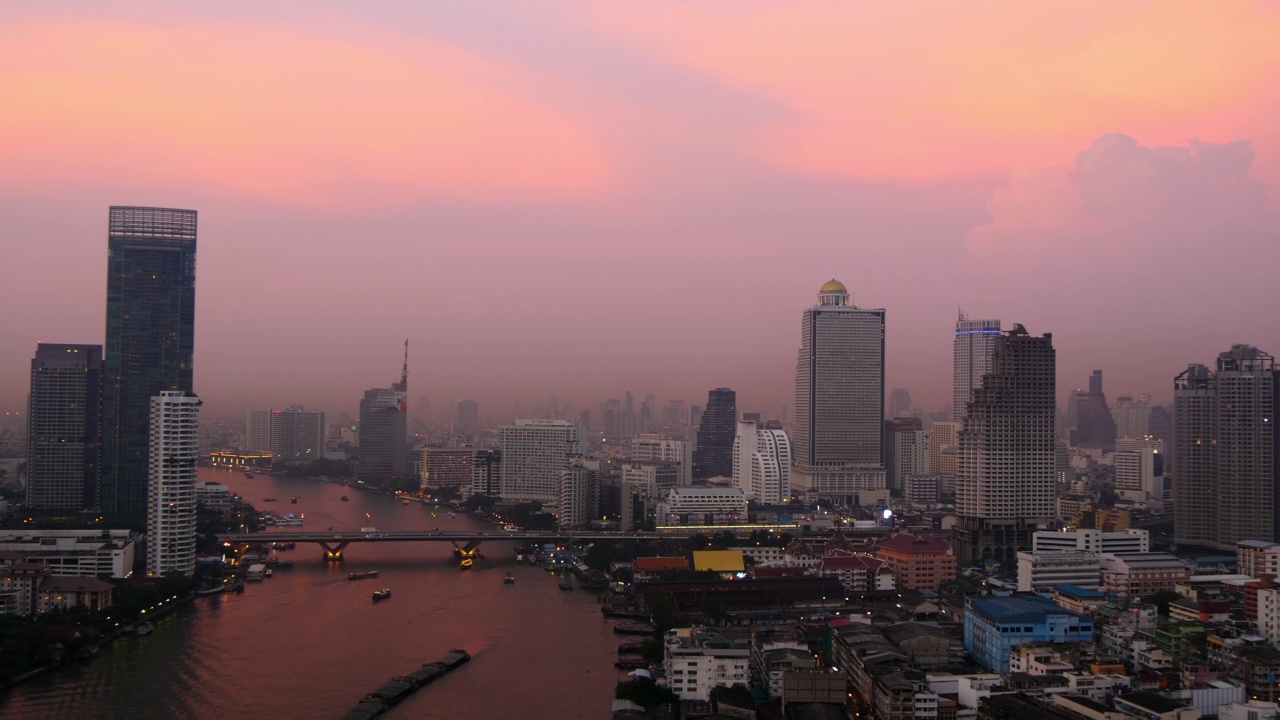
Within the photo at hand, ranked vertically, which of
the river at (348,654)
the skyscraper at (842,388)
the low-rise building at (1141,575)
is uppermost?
the skyscraper at (842,388)

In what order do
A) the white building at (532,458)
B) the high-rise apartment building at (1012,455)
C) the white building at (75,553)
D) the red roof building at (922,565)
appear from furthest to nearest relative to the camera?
the white building at (532,458), the high-rise apartment building at (1012,455), the red roof building at (922,565), the white building at (75,553)

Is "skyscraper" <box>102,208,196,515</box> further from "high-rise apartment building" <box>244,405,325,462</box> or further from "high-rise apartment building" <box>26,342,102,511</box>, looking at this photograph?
"high-rise apartment building" <box>244,405,325,462</box>

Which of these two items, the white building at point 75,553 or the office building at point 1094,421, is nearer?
the white building at point 75,553

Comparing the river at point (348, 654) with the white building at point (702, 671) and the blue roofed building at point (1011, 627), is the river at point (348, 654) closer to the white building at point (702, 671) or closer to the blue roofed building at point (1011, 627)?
the white building at point (702, 671)

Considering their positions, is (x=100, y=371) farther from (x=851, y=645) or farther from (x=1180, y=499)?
(x=1180, y=499)

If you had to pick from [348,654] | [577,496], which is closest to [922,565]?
[577,496]

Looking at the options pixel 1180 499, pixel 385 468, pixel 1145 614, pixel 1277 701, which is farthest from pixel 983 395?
pixel 385 468

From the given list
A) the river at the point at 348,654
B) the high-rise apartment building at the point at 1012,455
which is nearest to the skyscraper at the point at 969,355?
the high-rise apartment building at the point at 1012,455

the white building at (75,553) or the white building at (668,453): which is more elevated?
the white building at (668,453)
